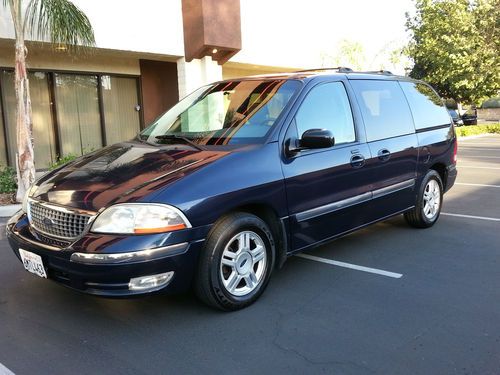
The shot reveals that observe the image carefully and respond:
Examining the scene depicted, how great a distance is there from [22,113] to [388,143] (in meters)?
5.68

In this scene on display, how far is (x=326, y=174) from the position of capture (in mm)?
4258

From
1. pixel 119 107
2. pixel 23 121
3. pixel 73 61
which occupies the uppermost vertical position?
pixel 73 61

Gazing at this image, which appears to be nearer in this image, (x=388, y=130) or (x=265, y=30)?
(x=388, y=130)

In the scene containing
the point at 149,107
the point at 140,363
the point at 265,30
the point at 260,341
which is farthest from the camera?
the point at 265,30

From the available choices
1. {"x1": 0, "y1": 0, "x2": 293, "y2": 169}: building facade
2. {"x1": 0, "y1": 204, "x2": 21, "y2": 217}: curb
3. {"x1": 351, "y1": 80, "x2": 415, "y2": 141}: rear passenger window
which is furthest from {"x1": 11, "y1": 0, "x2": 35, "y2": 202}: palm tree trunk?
{"x1": 351, "y1": 80, "x2": 415, "y2": 141}: rear passenger window

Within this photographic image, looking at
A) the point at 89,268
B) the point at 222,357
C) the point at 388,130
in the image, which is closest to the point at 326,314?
the point at 222,357

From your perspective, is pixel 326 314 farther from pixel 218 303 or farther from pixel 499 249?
pixel 499 249

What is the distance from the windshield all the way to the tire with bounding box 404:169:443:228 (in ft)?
7.83

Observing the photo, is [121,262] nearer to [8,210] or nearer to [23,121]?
[8,210]

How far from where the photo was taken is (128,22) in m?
11.2

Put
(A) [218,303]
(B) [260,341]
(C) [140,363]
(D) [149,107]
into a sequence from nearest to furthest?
(C) [140,363], (B) [260,341], (A) [218,303], (D) [149,107]

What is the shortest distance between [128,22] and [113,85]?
239 cm

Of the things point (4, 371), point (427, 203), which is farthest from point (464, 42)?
point (4, 371)

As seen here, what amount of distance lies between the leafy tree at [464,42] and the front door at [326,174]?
21228 mm
